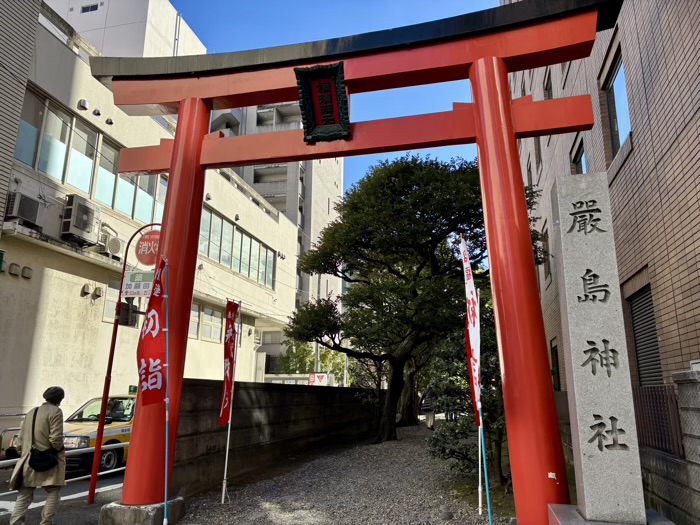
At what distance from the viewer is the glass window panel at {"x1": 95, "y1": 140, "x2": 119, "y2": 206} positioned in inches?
633

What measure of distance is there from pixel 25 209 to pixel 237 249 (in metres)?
12.8

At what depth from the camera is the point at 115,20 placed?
28203 millimetres

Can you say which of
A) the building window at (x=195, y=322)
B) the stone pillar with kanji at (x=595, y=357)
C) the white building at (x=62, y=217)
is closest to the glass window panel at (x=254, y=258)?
the building window at (x=195, y=322)

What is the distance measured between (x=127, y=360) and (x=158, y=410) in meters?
11.6

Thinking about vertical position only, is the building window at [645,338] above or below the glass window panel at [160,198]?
below

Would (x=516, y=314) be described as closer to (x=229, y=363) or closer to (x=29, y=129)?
(x=229, y=363)

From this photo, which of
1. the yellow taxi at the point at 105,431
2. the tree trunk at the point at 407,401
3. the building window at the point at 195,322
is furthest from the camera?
the building window at the point at 195,322

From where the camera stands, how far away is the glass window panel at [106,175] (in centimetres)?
1608

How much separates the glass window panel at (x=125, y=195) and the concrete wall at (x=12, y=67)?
4.75 metres

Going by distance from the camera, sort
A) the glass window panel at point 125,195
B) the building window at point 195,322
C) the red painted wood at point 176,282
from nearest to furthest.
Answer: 1. the red painted wood at point 176,282
2. the glass window panel at point 125,195
3. the building window at point 195,322

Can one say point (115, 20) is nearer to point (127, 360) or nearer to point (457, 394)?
point (127, 360)

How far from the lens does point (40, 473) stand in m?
5.67

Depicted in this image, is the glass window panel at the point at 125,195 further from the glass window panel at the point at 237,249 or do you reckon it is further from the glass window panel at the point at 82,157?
the glass window panel at the point at 237,249

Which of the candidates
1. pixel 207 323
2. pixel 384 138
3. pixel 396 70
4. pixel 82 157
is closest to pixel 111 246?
pixel 82 157
